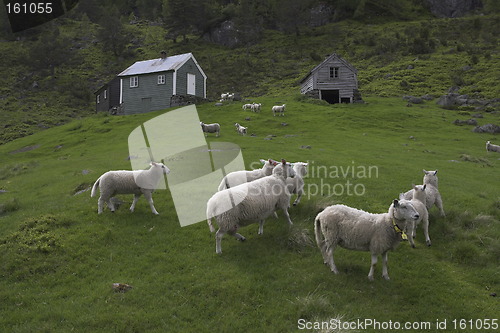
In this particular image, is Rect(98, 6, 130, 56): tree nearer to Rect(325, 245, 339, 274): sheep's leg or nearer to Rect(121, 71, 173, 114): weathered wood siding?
Rect(121, 71, 173, 114): weathered wood siding

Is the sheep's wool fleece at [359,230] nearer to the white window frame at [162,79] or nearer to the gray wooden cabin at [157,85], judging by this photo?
the gray wooden cabin at [157,85]

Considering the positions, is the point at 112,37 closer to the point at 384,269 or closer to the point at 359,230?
the point at 359,230

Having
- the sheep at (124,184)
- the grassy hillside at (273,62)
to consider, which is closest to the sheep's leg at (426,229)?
the sheep at (124,184)

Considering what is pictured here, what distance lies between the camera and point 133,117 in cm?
4453

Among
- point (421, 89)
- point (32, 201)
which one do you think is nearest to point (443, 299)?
point (32, 201)

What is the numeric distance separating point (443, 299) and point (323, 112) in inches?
1325

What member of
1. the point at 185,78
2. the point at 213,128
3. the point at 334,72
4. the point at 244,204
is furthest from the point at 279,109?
the point at 244,204

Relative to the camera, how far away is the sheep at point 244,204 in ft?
33.0

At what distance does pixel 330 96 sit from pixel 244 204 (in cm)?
4364

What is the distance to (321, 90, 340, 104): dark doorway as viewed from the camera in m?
50.1

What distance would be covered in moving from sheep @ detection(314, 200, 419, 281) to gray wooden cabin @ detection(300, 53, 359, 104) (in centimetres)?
4177

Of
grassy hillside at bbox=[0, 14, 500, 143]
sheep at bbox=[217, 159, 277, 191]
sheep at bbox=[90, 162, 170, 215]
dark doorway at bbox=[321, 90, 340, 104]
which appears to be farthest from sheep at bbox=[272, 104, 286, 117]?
sheep at bbox=[90, 162, 170, 215]

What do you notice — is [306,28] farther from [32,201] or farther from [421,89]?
[32,201]

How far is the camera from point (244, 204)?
10.3 m
